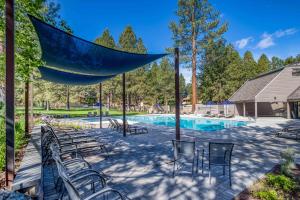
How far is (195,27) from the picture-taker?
2709 cm

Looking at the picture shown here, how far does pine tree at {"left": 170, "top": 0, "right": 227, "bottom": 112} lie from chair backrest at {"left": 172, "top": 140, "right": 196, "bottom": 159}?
904 inches

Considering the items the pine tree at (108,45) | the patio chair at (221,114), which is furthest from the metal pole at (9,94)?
the pine tree at (108,45)

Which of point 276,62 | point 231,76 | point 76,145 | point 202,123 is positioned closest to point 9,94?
point 76,145

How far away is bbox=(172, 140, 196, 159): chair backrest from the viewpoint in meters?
4.40

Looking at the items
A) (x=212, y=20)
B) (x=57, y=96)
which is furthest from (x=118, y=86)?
(x=212, y=20)

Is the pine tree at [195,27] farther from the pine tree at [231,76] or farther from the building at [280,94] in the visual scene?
the pine tree at [231,76]

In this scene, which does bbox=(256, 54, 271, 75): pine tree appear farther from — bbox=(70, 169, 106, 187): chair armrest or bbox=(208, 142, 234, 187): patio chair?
bbox=(70, 169, 106, 187): chair armrest

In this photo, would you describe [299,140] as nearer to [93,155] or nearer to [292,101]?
[93,155]

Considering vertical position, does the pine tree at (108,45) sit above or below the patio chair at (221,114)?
above

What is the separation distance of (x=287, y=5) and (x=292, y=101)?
909 cm

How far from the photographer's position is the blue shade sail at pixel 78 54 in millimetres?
4182

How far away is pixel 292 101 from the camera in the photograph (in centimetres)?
1923

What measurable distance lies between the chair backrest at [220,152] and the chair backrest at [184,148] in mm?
397

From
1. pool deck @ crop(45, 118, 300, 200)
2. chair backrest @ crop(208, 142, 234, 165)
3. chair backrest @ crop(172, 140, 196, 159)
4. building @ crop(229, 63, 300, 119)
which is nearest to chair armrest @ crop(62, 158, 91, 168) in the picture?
pool deck @ crop(45, 118, 300, 200)
